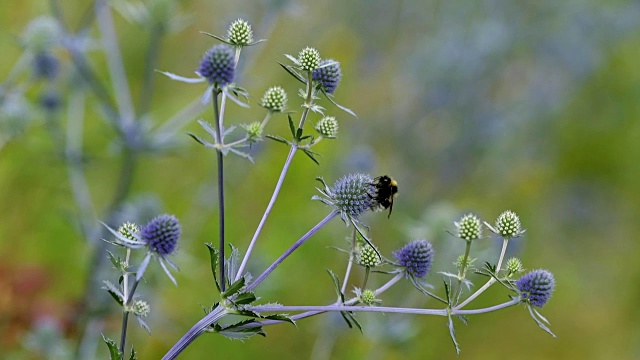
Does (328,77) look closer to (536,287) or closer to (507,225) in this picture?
(507,225)

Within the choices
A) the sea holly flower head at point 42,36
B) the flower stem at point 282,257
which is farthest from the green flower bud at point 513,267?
the sea holly flower head at point 42,36

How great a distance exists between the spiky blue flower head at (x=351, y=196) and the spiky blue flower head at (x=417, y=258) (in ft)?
0.54

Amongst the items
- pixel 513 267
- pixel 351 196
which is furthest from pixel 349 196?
pixel 513 267

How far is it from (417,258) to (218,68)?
63cm

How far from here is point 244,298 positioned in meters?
1.36

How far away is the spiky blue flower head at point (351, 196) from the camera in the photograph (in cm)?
152

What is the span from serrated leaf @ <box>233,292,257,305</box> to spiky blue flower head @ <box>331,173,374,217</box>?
290 mm

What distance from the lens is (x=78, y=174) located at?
341cm

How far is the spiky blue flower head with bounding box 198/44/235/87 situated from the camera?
149 centimetres

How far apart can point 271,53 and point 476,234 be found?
4.10 metres

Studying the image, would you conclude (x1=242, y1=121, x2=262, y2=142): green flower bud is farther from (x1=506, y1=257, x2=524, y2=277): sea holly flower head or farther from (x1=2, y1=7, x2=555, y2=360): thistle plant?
(x1=506, y1=257, x2=524, y2=277): sea holly flower head

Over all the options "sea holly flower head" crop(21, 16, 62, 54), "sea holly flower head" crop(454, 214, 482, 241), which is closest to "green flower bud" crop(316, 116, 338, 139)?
"sea holly flower head" crop(454, 214, 482, 241)

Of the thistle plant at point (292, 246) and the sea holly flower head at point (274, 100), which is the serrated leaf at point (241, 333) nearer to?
the thistle plant at point (292, 246)

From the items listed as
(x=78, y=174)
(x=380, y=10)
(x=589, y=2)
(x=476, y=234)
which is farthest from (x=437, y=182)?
(x=476, y=234)
